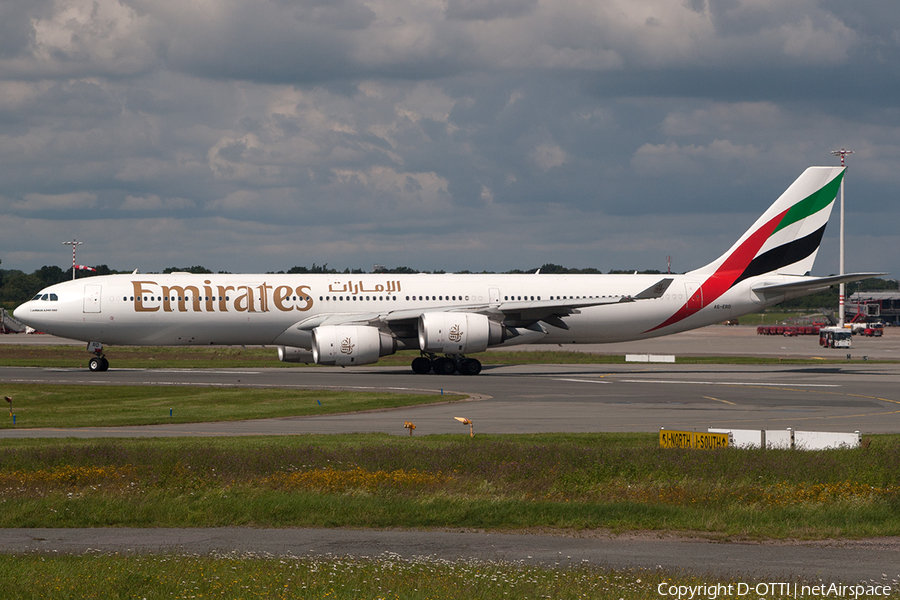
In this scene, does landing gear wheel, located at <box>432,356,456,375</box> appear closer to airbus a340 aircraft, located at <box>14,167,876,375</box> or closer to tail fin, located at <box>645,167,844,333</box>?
airbus a340 aircraft, located at <box>14,167,876,375</box>

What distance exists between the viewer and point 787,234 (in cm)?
5253

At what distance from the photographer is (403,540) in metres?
13.9

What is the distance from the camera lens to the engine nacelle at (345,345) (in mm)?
43375

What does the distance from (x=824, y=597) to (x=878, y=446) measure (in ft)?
44.7

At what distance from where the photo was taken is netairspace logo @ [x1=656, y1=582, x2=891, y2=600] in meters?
10.1

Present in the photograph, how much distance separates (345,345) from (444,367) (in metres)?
6.22

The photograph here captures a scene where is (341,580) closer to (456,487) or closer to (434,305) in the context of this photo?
(456,487)

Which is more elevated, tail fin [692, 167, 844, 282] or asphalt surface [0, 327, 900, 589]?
tail fin [692, 167, 844, 282]

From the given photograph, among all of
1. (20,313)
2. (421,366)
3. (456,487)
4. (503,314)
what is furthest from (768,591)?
(20,313)

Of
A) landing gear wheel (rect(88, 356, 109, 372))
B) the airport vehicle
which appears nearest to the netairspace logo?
landing gear wheel (rect(88, 356, 109, 372))

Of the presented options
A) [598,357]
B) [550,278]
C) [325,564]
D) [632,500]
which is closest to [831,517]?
[632,500]

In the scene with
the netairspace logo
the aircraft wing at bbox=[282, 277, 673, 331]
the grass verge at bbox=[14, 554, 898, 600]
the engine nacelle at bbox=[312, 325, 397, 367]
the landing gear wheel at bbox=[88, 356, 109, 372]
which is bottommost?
the netairspace logo

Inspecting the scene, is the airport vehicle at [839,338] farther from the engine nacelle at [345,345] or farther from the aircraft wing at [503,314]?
the engine nacelle at [345,345]

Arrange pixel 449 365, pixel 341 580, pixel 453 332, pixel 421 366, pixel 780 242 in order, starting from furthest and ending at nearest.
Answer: pixel 780 242
pixel 421 366
pixel 449 365
pixel 453 332
pixel 341 580
